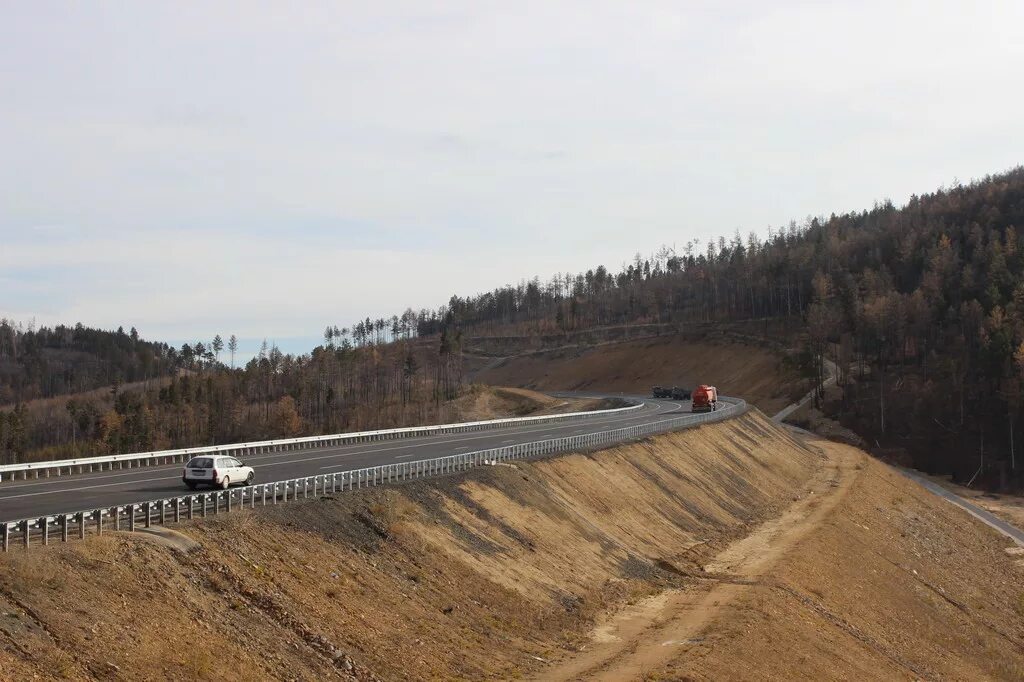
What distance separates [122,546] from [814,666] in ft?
62.8

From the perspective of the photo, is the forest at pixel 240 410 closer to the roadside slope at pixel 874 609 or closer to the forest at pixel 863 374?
the forest at pixel 863 374

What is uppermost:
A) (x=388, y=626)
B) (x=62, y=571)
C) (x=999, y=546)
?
(x=62, y=571)

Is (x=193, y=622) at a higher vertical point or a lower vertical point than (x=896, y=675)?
higher

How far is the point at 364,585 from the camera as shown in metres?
25.6

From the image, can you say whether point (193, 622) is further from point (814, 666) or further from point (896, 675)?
point (896, 675)

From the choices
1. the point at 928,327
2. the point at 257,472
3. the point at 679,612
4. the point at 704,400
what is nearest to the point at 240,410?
the point at 704,400

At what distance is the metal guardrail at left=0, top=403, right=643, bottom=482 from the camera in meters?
41.4

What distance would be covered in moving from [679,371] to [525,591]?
14596 centimetres

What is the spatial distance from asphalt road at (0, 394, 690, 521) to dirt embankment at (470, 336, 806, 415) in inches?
3090

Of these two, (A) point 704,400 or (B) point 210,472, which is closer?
(B) point 210,472

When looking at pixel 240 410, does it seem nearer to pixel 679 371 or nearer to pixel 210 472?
pixel 679 371

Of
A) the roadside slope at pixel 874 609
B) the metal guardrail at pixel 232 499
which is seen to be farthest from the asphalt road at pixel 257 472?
the roadside slope at pixel 874 609

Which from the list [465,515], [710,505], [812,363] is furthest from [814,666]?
[812,363]

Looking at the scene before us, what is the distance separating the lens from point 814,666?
29.2 m
